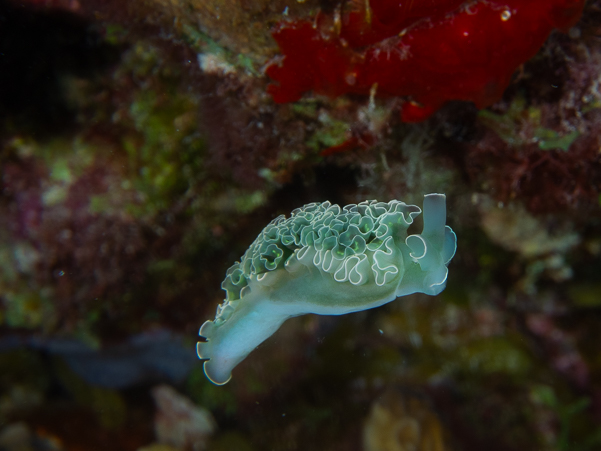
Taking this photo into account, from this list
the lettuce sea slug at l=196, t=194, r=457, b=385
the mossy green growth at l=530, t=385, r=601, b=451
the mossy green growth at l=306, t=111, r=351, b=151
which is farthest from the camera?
the mossy green growth at l=530, t=385, r=601, b=451

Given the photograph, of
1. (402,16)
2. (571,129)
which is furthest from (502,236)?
(402,16)

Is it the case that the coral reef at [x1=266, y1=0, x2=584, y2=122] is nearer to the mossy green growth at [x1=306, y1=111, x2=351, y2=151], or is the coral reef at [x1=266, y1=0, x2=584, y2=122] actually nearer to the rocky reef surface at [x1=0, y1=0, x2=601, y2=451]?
the rocky reef surface at [x1=0, y1=0, x2=601, y2=451]

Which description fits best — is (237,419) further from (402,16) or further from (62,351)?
(402,16)

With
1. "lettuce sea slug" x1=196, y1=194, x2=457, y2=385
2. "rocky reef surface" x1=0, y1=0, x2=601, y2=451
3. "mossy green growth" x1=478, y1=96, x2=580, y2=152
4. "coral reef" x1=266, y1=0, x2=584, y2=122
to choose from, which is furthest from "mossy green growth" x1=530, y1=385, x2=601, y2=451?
"coral reef" x1=266, y1=0, x2=584, y2=122

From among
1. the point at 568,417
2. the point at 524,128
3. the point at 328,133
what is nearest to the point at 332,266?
the point at 328,133

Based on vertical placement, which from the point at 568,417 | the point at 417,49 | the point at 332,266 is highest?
the point at 417,49

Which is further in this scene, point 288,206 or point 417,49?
point 288,206

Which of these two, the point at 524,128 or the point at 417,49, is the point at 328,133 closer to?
the point at 417,49
